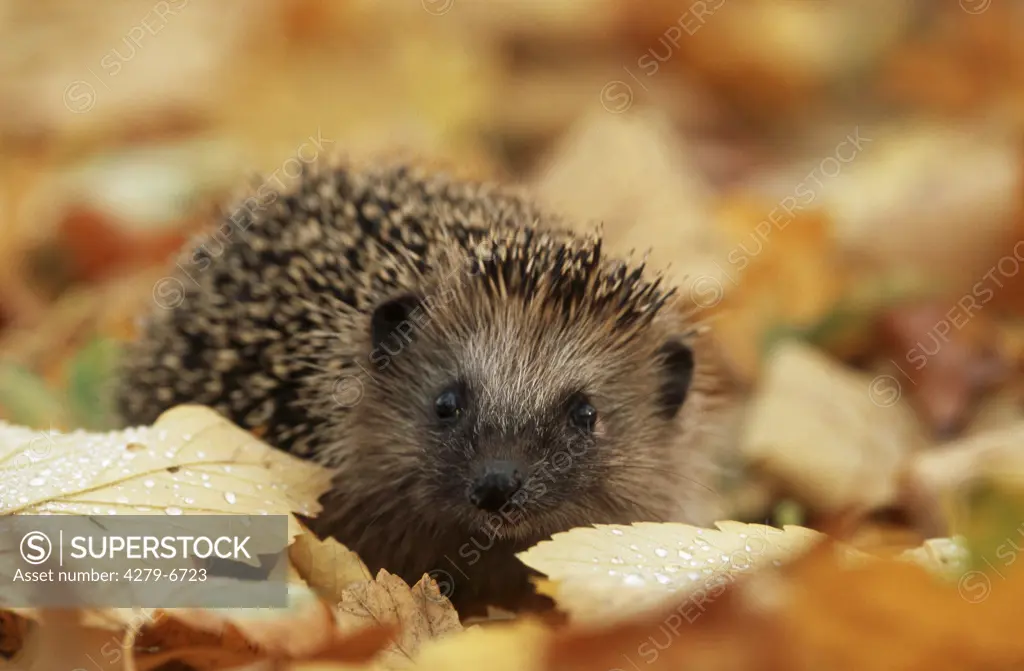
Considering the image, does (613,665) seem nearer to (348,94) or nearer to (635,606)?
(635,606)

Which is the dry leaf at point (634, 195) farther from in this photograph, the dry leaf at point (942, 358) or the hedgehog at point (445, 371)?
the hedgehog at point (445, 371)

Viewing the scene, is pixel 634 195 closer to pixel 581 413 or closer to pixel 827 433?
pixel 827 433

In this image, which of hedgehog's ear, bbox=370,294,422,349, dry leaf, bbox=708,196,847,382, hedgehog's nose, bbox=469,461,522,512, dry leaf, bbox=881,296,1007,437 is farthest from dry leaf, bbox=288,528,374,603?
dry leaf, bbox=881,296,1007,437

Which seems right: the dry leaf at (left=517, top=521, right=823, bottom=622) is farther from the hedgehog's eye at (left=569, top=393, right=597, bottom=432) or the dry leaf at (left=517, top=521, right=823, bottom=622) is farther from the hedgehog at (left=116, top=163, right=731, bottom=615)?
the hedgehog's eye at (left=569, top=393, right=597, bottom=432)

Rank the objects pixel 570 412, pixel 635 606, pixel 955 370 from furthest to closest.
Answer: pixel 955 370 < pixel 570 412 < pixel 635 606

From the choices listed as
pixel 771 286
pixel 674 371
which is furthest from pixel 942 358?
pixel 674 371

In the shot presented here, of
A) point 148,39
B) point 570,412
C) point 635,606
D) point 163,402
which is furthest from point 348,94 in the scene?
point 635,606

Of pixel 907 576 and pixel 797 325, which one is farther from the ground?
pixel 797 325
